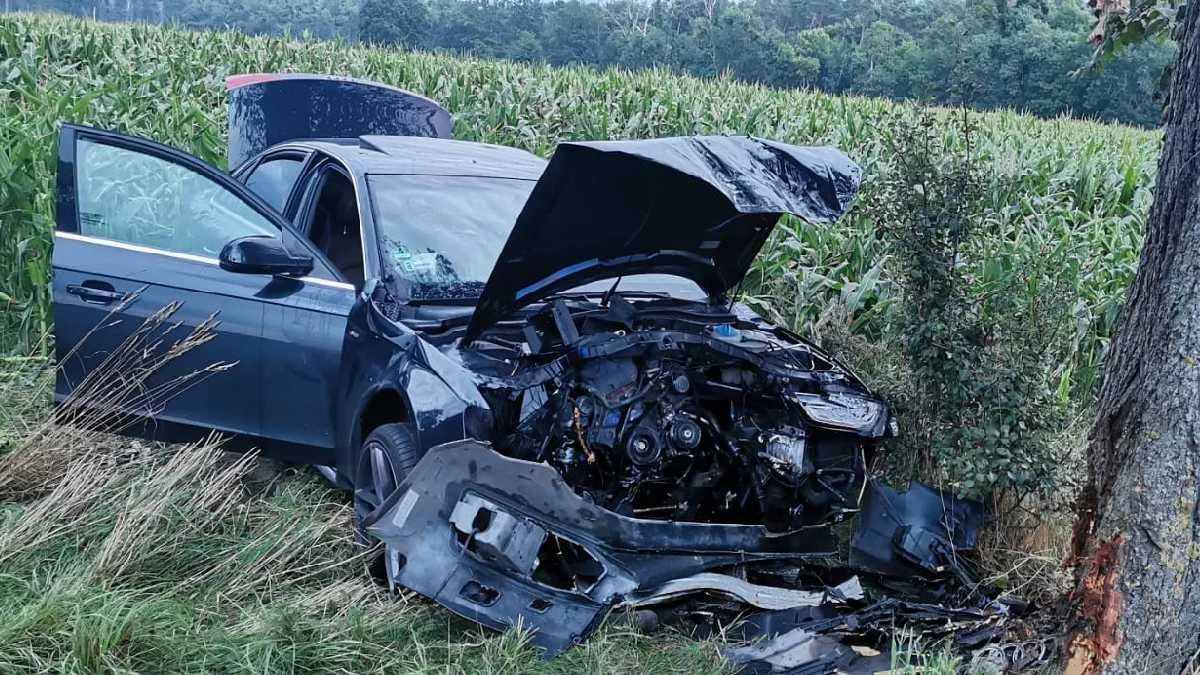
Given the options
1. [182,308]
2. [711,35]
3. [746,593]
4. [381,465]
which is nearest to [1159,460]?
[746,593]

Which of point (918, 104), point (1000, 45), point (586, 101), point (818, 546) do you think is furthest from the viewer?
point (586, 101)

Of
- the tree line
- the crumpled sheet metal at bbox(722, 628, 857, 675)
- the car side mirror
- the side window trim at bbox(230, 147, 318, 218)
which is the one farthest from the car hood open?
the tree line

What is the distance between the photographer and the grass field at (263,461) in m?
3.66

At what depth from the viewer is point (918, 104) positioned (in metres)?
5.12

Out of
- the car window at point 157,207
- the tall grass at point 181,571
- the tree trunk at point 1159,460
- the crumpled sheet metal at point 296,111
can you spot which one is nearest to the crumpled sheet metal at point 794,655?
the tall grass at point 181,571

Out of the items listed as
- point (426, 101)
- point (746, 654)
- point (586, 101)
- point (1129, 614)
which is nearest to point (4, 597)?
point (746, 654)

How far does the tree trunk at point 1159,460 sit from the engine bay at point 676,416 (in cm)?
100

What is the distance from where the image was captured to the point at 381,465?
4383mm

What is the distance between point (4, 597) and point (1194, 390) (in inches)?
162

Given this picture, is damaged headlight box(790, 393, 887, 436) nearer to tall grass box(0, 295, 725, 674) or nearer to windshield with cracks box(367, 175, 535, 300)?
tall grass box(0, 295, 725, 674)

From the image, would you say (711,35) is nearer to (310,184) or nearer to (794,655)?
(310,184)

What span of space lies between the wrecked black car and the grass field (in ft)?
0.83

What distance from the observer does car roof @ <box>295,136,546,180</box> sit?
17.3ft

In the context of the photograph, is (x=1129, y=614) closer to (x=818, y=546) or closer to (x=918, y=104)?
(x=818, y=546)
